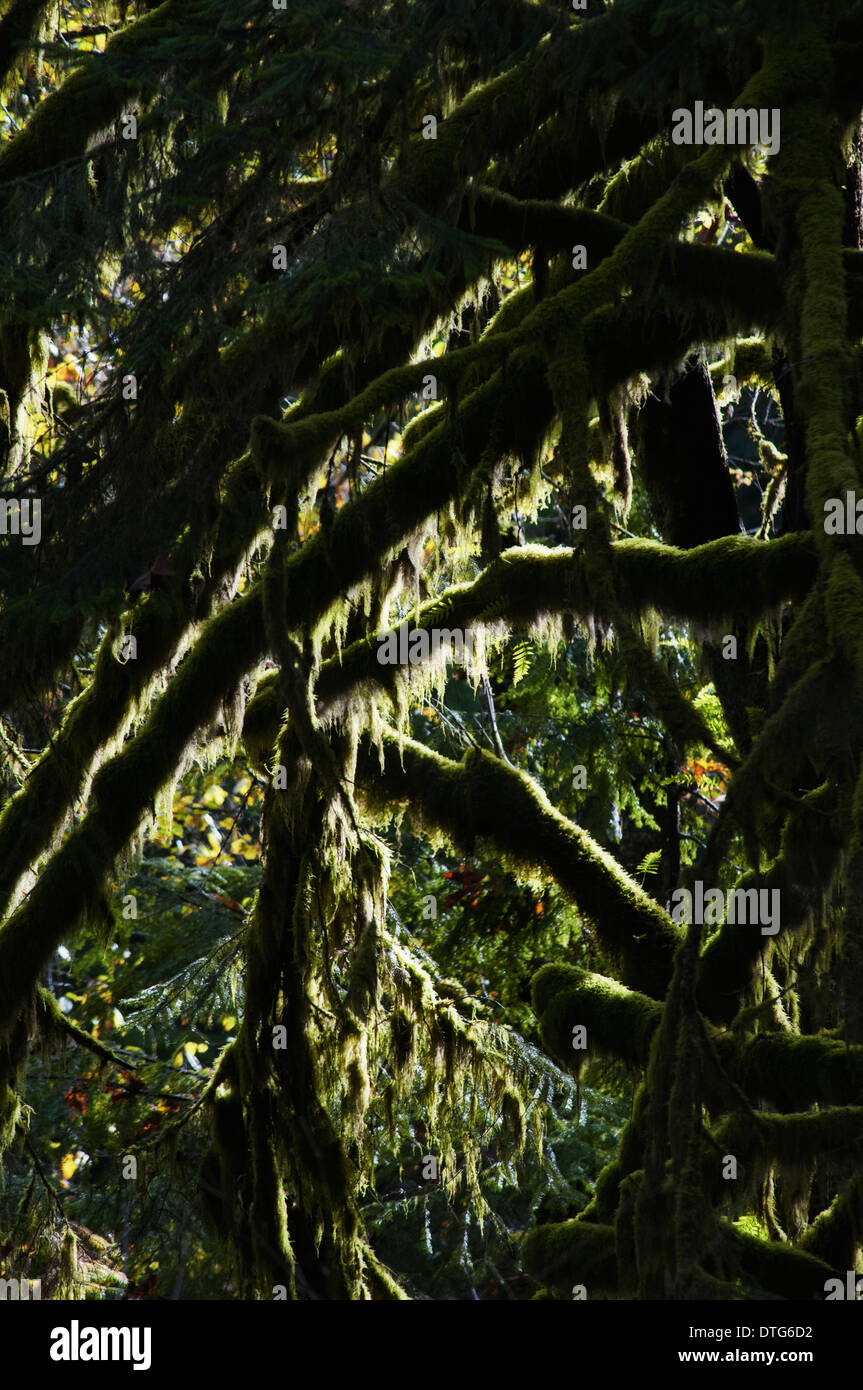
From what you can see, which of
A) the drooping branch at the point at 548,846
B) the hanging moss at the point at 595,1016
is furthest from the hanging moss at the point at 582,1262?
the drooping branch at the point at 548,846

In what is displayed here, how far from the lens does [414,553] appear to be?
5.12 meters

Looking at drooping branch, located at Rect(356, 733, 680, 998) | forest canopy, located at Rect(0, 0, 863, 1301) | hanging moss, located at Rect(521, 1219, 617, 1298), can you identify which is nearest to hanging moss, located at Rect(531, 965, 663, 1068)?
forest canopy, located at Rect(0, 0, 863, 1301)

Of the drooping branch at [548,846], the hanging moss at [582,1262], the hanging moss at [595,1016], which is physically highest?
the drooping branch at [548,846]

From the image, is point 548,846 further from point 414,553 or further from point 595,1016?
point 414,553

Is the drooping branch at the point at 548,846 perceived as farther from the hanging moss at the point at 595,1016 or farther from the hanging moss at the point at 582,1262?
the hanging moss at the point at 582,1262

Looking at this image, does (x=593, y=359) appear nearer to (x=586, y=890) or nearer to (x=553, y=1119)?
(x=586, y=890)

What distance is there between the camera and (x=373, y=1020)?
5.47 meters

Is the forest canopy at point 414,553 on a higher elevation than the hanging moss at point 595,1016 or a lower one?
higher

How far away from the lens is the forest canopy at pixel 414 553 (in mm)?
3879

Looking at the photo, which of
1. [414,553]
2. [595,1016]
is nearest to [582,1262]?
[595,1016]

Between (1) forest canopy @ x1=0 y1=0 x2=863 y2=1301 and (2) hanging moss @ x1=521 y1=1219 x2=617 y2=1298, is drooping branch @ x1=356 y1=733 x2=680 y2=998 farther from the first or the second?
(2) hanging moss @ x1=521 y1=1219 x2=617 y2=1298

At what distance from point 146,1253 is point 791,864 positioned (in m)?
5.61
